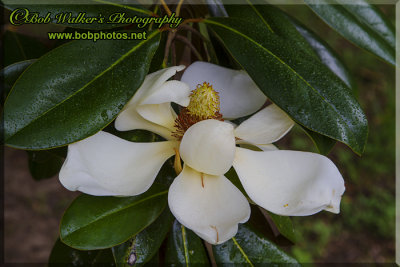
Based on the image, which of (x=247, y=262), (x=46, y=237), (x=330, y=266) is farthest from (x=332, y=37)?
(x=247, y=262)

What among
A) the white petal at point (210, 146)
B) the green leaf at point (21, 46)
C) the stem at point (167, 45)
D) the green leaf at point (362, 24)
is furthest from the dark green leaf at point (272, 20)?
the green leaf at point (21, 46)

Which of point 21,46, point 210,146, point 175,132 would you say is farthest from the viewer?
point 21,46

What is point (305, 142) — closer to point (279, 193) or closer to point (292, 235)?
point (292, 235)

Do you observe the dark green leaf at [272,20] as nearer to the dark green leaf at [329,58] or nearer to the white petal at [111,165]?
the dark green leaf at [329,58]

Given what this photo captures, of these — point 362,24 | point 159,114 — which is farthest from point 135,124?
point 362,24

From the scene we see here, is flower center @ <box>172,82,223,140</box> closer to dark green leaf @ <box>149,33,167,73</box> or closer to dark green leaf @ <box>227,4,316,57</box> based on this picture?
dark green leaf @ <box>149,33,167,73</box>

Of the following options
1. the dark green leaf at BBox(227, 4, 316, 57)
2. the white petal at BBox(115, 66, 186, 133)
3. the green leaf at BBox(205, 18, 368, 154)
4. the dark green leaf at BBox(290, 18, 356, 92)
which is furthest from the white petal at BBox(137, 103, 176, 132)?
the dark green leaf at BBox(290, 18, 356, 92)

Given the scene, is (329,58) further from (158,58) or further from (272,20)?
(158,58)
